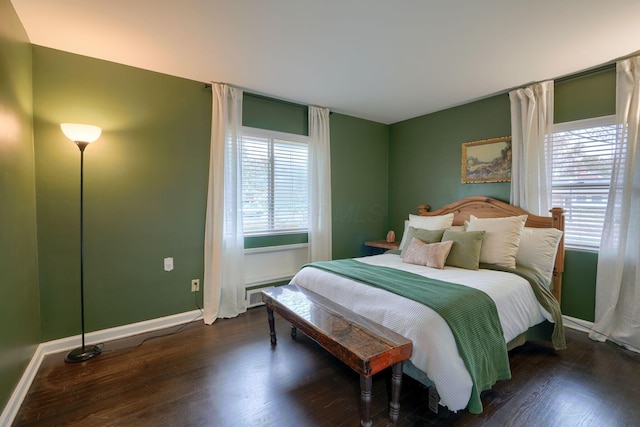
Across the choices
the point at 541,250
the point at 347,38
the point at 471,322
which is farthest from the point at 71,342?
the point at 541,250

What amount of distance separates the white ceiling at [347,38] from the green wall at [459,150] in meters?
0.28

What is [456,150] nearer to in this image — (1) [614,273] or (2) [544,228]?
(2) [544,228]

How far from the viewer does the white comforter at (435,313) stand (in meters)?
1.60

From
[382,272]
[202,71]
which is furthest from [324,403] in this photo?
[202,71]

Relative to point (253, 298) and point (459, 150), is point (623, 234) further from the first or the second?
point (253, 298)

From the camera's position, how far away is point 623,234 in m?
2.54

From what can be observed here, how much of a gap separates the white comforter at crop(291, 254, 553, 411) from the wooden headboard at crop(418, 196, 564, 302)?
2.63 ft

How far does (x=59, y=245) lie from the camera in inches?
97.5

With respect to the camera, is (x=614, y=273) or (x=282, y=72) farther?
(x=282, y=72)

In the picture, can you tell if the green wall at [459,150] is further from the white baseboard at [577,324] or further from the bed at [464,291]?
the bed at [464,291]

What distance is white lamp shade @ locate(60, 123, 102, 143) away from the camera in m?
2.19

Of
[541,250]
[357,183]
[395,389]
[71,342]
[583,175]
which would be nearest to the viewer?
[395,389]

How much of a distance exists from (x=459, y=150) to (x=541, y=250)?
65.7 inches

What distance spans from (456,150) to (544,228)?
1.47 m
